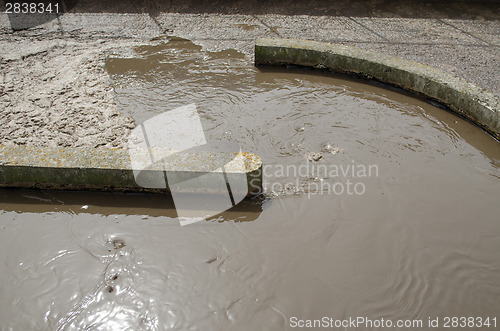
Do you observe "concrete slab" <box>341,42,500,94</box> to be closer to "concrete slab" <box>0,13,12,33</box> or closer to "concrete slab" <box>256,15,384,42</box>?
"concrete slab" <box>256,15,384,42</box>

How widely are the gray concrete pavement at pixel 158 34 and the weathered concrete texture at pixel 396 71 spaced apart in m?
0.67

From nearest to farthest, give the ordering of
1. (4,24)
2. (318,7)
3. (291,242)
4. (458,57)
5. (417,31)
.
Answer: (291,242), (458,57), (417,31), (4,24), (318,7)

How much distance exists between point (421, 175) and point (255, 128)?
2005mm

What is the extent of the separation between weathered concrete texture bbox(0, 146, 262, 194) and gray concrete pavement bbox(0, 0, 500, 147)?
694 millimetres

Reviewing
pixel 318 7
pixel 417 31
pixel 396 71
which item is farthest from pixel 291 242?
pixel 318 7

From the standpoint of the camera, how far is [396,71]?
6129mm

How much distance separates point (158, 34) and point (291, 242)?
579 centimetres

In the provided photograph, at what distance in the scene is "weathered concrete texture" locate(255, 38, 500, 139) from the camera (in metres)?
5.29

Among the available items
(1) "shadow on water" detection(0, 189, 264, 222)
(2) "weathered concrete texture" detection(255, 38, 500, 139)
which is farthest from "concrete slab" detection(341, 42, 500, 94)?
(1) "shadow on water" detection(0, 189, 264, 222)

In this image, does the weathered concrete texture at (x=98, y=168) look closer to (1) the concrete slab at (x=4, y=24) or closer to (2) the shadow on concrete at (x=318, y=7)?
(1) the concrete slab at (x=4, y=24)

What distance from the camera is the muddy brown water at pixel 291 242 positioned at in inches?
122

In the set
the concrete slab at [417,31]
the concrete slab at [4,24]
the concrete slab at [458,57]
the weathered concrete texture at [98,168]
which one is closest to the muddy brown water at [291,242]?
the weathered concrete texture at [98,168]

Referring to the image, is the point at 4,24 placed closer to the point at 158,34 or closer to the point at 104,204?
the point at 158,34

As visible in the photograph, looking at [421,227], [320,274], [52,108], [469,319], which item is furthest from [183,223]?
[52,108]
